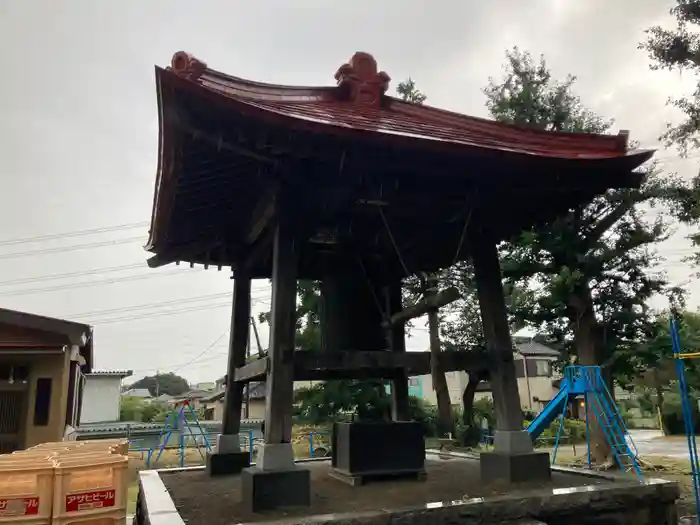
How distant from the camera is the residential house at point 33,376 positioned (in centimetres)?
1228

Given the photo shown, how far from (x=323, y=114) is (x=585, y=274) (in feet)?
39.1

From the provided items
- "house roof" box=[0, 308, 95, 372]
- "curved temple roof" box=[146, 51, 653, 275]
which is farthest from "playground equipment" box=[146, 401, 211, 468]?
"curved temple roof" box=[146, 51, 653, 275]

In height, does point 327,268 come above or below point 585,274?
below

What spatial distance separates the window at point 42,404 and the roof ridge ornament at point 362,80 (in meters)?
10.7

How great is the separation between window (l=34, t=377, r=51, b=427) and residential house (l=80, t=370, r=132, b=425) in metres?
20.4

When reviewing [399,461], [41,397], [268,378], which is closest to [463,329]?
[41,397]

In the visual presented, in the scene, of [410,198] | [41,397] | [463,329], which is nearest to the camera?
[410,198]

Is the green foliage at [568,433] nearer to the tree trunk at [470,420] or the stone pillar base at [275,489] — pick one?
the tree trunk at [470,420]

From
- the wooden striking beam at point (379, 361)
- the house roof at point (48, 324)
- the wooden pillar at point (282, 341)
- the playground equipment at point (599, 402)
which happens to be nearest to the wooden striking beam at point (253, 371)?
the wooden pillar at point (282, 341)

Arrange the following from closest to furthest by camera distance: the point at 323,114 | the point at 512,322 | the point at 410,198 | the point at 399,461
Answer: the point at 323,114 → the point at 410,198 → the point at 399,461 → the point at 512,322

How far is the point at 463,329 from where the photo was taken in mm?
23672

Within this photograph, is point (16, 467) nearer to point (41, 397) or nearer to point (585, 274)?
point (41, 397)

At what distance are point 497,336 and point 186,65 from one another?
396cm

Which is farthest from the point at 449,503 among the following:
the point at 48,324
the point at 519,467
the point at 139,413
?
the point at 139,413
